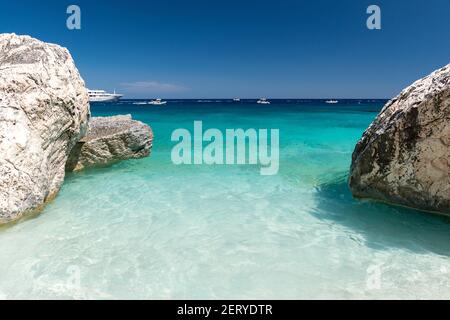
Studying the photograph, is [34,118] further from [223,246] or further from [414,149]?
[414,149]

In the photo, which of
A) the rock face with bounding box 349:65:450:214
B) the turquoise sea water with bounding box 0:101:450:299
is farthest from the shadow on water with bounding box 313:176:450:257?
the rock face with bounding box 349:65:450:214

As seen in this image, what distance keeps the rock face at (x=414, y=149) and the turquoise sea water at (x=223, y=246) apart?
465 mm

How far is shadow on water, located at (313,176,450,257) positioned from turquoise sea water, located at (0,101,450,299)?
0.8 inches

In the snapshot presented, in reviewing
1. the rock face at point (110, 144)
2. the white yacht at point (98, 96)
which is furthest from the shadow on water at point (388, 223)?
the white yacht at point (98, 96)

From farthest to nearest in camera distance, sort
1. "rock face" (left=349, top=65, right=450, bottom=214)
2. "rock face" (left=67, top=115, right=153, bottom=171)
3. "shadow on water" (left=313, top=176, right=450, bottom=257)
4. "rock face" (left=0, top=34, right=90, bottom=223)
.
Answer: "rock face" (left=67, top=115, right=153, bottom=171), "rock face" (left=0, top=34, right=90, bottom=223), "rock face" (left=349, top=65, right=450, bottom=214), "shadow on water" (left=313, top=176, right=450, bottom=257)

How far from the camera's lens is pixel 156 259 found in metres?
5.64

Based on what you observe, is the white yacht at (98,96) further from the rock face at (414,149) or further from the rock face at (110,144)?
the rock face at (414,149)

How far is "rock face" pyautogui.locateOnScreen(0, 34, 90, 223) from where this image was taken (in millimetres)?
6531

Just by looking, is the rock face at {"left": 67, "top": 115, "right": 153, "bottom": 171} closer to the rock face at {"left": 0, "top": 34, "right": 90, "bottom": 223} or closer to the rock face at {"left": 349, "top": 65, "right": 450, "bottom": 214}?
the rock face at {"left": 0, "top": 34, "right": 90, "bottom": 223}

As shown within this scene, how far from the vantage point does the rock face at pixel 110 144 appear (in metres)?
11.8

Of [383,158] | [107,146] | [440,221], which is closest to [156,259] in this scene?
[383,158]

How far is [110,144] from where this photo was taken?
41.4 ft

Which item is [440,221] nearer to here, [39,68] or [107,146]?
[39,68]

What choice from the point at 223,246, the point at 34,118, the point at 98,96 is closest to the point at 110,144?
the point at 34,118
